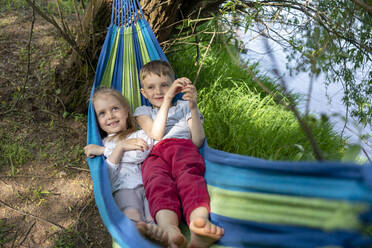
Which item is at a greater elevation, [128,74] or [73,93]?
[128,74]

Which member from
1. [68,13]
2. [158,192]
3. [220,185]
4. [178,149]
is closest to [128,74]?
[178,149]

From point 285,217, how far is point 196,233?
0.45 m

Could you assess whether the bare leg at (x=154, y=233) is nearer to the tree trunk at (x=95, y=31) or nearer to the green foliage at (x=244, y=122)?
the green foliage at (x=244, y=122)

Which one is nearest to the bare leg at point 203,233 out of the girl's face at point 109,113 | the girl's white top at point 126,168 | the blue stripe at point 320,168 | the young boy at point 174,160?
the young boy at point 174,160

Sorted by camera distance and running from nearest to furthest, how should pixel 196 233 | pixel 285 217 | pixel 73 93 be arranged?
pixel 285 217
pixel 196 233
pixel 73 93

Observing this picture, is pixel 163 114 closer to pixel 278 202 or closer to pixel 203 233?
pixel 203 233

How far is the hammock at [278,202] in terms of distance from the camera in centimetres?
83

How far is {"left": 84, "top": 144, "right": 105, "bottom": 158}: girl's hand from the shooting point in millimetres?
1763

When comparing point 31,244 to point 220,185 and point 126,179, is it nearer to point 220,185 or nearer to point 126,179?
point 126,179

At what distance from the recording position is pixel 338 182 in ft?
2.89

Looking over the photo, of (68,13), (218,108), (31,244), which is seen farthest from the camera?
(68,13)

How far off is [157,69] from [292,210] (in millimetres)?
1330

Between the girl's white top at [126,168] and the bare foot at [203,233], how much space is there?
508mm

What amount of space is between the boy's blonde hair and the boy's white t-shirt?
0.19 metres
